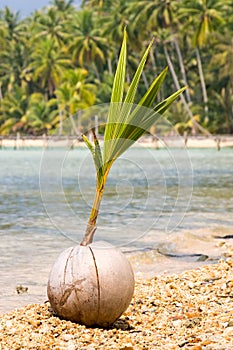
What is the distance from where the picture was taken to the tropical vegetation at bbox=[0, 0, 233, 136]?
63.3 meters

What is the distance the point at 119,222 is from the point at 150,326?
8.49m

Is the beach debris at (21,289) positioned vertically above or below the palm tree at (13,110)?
below

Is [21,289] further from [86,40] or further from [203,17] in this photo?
[86,40]

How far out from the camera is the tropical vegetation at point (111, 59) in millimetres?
63344

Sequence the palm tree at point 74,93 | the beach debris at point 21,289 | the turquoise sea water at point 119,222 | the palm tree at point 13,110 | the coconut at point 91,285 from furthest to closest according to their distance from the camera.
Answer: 1. the palm tree at point 13,110
2. the palm tree at point 74,93
3. the beach debris at point 21,289
4. the turquoise sea water at point 119,222
5. the coconut at point 91,285

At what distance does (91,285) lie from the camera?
4.98 meters

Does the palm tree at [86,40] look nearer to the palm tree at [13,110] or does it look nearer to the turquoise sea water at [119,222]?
the palm tree at [13,110]

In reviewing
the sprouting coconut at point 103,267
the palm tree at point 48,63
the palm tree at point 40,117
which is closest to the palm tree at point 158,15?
the palm tree at point 48,63

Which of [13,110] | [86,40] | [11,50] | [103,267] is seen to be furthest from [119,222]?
[11,50]

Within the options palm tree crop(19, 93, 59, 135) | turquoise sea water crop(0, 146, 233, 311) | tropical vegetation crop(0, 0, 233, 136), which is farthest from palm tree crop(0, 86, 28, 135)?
turquoise sea water crop(0, 146, 233, 311)

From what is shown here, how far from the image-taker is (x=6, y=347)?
15.6 feet

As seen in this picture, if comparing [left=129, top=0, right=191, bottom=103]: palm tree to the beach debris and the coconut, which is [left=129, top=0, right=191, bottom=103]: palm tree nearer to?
the beach debris

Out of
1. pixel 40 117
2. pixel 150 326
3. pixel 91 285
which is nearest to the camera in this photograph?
pixel 91 285

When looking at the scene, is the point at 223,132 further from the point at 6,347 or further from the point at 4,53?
the point at 6,347
